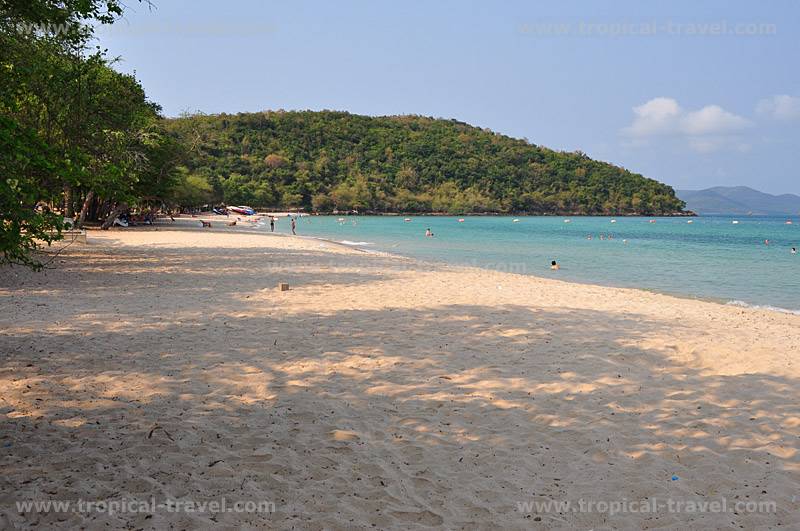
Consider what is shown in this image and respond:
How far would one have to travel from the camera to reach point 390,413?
5.68 m

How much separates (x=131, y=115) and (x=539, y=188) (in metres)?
153

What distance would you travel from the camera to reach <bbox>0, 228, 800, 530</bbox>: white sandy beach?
400cm

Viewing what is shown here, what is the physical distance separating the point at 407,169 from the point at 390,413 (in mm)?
154525

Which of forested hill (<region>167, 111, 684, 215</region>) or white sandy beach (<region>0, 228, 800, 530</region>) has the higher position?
forested hill (<region>167, 111, 684, 215</region>)

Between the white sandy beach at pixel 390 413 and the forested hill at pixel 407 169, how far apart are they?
11972cm

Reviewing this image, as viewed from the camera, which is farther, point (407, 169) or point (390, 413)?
point (407, 169)

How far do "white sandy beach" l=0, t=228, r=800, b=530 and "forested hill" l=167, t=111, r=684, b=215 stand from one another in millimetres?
119718

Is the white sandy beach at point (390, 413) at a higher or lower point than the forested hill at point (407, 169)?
lower

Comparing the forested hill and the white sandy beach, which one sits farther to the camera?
the forested hill

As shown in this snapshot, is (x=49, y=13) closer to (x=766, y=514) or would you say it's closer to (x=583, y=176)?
(x=766, y=514)

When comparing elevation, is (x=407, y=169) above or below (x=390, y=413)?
above

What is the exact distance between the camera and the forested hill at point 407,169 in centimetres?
13875

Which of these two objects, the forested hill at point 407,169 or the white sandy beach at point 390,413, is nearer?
the white sandy beach at point 390,413

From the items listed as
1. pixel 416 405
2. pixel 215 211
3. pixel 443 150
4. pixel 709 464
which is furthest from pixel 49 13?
pixel 443 150
